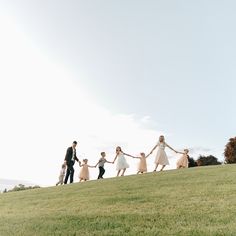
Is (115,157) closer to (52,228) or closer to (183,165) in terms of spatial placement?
(183,165)

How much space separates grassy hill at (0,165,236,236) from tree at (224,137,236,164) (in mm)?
63305

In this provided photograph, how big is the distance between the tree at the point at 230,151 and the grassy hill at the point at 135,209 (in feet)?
208

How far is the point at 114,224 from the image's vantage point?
15023 millimetres

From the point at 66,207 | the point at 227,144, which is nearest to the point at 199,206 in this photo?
the point at 66,207

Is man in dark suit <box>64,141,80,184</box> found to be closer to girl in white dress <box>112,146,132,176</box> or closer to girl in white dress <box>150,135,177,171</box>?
girl in white dress <box>112,146,132,176</box>

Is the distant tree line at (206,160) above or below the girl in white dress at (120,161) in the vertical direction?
above

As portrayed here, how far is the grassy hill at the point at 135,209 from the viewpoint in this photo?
14289 mm

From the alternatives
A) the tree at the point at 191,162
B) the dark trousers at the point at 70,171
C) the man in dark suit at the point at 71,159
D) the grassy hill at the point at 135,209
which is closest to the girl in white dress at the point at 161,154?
the man in dark suit at the point at 71,159

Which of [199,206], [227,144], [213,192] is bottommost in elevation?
[199,206]

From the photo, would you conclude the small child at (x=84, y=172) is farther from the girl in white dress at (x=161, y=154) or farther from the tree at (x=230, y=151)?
the tree at (x=230, y=151)

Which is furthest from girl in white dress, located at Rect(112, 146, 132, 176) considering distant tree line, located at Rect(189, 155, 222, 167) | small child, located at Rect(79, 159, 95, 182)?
distant tree line, located at Rect(189, 155, 222, 167)

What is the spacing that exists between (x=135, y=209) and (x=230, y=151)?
74.0 metres

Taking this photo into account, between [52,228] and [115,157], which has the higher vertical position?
[115,157]

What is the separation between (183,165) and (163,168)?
4823 mm
